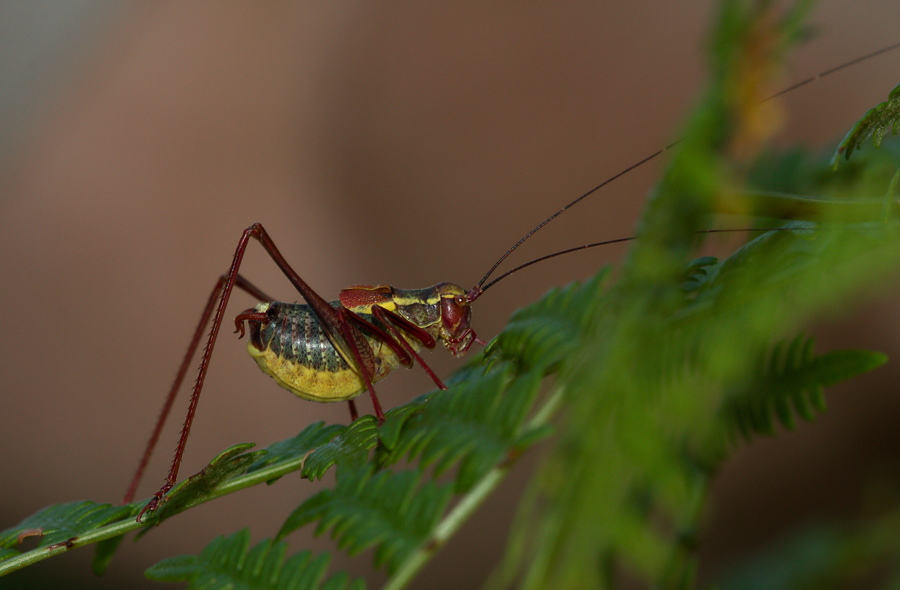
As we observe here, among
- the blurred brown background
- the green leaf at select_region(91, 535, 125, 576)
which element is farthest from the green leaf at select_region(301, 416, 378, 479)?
the blurred brown background

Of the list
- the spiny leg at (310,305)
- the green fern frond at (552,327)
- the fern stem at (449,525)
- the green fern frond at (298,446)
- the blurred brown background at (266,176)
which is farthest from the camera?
the blurred brown background at (266,176)

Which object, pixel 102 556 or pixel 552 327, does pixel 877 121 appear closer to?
pixel 552 327

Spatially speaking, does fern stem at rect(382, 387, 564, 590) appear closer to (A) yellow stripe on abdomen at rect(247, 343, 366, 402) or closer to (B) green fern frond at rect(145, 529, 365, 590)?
(B) green fern frond at rect(145, 529, 365, 590)

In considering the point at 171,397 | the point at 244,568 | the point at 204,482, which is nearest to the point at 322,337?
the point at 171,397

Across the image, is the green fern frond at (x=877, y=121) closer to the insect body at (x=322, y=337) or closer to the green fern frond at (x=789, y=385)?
the green fern frond at (x=789, y=385)

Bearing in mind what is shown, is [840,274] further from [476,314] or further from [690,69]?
[690,69]

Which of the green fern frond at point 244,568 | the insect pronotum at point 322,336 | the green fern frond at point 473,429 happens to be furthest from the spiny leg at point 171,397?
the green fern frond at point 473,429
